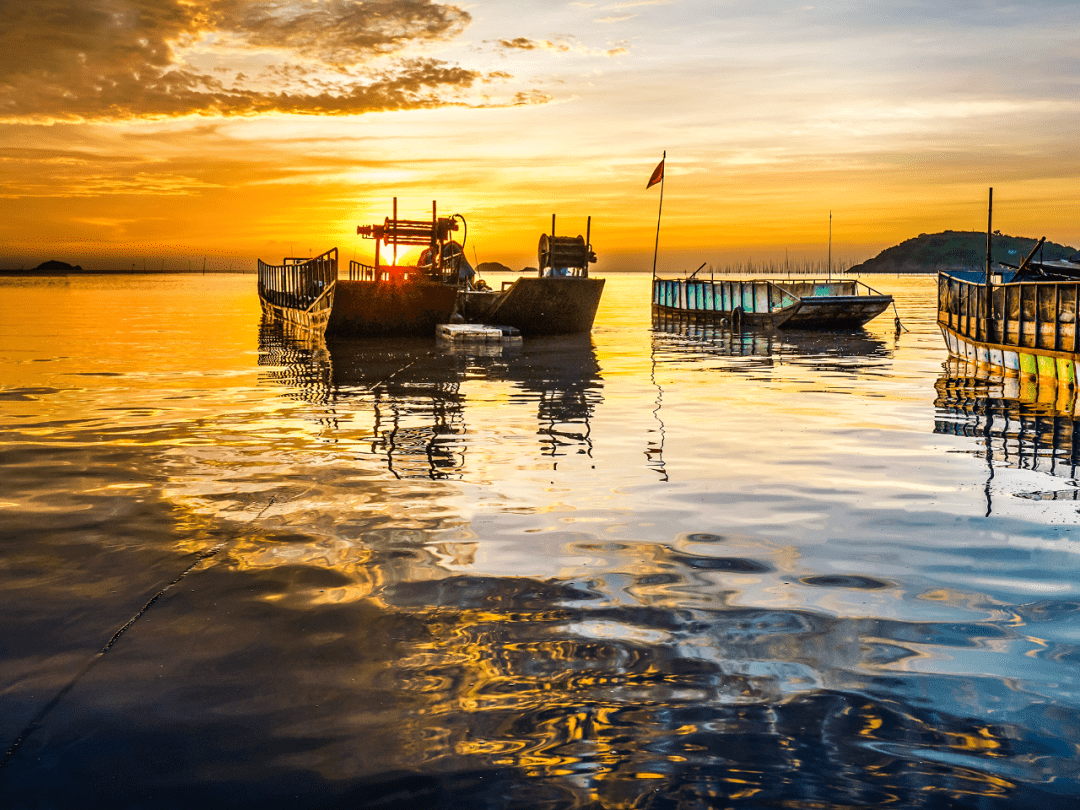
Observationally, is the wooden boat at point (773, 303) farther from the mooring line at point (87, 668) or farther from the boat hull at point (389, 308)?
the mooring line at point (87, 668)

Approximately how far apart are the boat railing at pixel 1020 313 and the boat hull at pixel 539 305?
56.0ft

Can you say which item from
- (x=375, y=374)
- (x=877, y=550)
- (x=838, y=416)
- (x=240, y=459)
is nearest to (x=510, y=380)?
(x=375, y=374)

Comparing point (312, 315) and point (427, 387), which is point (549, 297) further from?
point (427, 387)

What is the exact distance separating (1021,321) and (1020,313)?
201mm

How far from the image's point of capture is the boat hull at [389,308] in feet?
112

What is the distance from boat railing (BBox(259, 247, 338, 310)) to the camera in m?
36.4

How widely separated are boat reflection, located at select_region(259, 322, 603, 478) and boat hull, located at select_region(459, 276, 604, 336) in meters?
3.16

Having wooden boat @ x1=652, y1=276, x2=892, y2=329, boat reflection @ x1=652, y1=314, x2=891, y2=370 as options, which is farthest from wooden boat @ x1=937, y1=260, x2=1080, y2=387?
wooden boat @ x1=652, y1=276, x2=892, y2=329

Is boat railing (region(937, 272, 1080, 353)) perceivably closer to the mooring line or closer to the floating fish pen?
the mooring line

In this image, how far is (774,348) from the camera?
32.7 m

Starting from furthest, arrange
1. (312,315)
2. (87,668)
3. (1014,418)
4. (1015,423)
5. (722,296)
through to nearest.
Answer: (722,296) → (312,315) → (1014,418) → (1015,423) → (87,668)

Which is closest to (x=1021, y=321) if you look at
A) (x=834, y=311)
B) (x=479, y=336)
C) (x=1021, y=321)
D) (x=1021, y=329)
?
(x=1021, y=321)

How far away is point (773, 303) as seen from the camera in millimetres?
44250

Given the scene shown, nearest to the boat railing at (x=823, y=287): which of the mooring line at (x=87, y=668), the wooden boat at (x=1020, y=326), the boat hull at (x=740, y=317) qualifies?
the boat hull at (x=740, y=317)
